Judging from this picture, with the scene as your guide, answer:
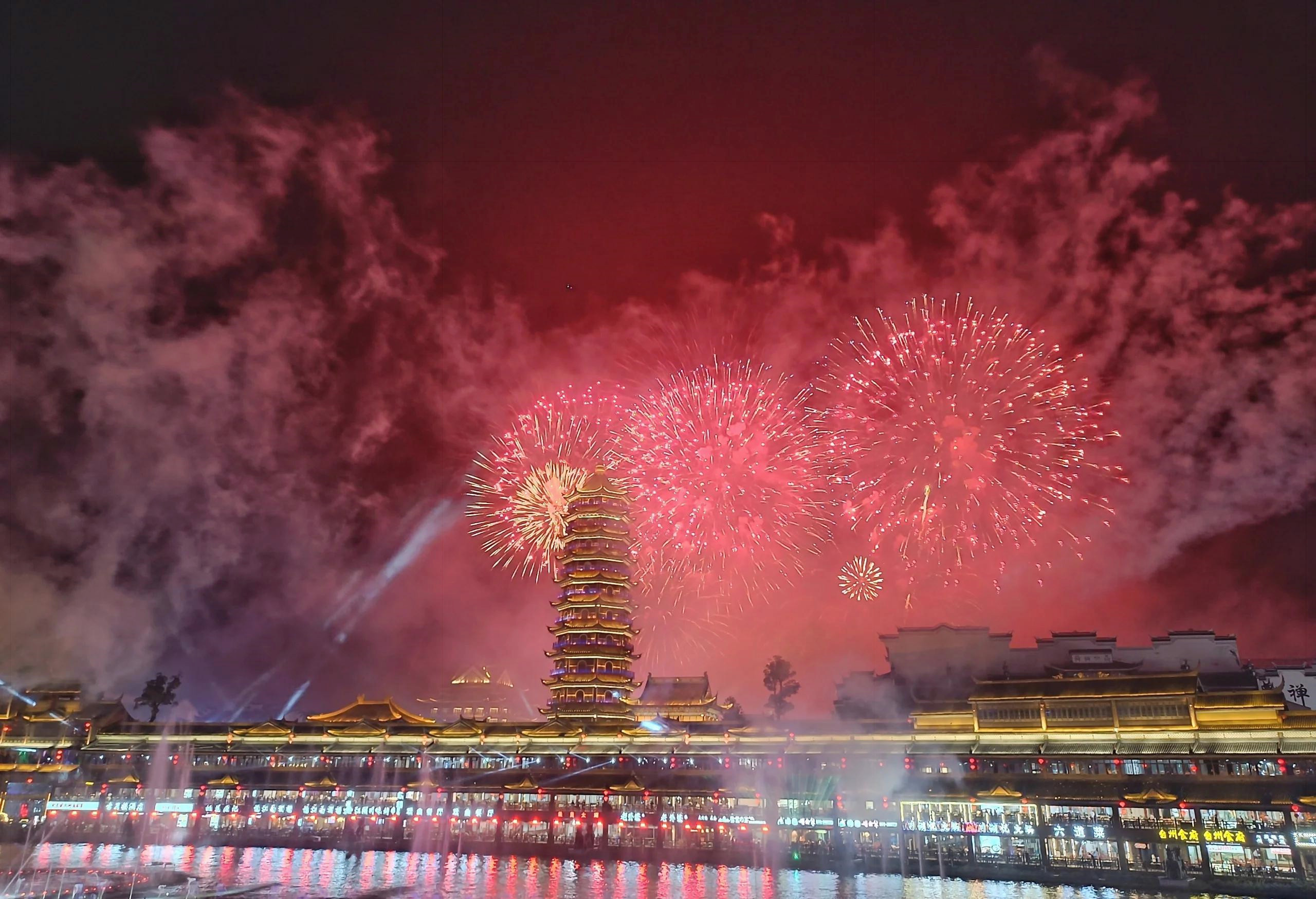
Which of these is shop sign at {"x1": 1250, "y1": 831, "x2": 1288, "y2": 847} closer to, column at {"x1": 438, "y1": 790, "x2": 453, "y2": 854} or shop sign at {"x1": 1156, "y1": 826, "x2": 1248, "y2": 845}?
shop sign at {"x1": 1156, "y1": 826, "x2": 1248, "y2": 845}

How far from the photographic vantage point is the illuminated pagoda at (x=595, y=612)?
81.7 meters

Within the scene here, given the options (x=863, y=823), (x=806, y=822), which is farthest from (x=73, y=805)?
(x=863, y=823)

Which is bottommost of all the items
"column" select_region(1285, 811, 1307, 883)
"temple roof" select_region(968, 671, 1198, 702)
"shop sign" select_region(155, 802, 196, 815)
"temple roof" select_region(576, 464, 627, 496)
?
"column" select_region(1285, 811, 1307, 883)

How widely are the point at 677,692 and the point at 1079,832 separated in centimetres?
4369

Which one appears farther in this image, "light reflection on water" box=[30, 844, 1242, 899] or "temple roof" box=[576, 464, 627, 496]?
"temple roof" box=[576, 464, 627, 496]

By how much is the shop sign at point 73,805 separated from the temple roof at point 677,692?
153 feet

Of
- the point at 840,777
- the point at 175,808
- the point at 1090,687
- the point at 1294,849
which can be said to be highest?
the point at 1090,687

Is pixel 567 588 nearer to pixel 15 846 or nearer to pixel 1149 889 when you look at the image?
pixel 15 846

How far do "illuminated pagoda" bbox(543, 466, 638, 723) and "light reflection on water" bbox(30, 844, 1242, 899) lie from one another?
76.0 ft

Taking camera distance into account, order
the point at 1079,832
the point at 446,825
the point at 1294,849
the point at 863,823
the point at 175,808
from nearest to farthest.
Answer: the point at 1294,849
the point at 1079,832
the point at 863,823
the point at 446,825
the point at 175,808

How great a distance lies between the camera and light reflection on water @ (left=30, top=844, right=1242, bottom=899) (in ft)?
138

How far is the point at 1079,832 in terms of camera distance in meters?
49.6

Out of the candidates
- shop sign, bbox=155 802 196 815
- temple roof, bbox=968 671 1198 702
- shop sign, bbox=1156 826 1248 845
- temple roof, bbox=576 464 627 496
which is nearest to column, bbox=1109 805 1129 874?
shop sign, bbox=1156 826 1248 845

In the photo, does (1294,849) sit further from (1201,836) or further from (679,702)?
(679,702)
